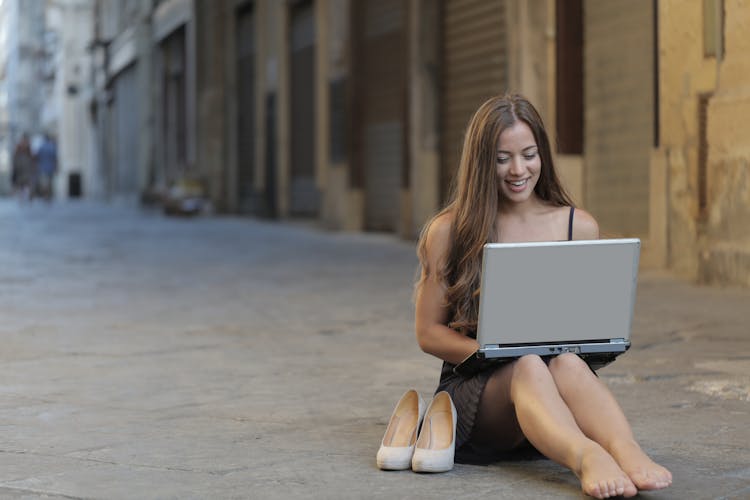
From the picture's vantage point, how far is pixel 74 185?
168 ft

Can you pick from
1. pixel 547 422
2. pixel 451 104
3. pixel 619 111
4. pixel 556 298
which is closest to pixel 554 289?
pixel 556 298

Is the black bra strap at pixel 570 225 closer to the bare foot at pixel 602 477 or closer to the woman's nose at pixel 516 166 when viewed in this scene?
the woman's nose at pixel 516 166

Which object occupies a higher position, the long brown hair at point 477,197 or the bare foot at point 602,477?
the long brown hair at point 477,197

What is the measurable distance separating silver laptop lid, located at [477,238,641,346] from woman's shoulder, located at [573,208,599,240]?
0.41 m

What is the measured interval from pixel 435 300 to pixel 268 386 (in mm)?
1536

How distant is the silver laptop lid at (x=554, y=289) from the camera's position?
3092 mm

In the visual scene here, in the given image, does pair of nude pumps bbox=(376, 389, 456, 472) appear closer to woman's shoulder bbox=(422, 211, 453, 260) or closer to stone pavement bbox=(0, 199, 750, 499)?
stone pavement bbox=(0, 199, 750, 499)

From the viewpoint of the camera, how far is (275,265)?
1146 cm

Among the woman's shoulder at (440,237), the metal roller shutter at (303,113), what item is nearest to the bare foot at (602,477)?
the woman's shoulder at (440,237)

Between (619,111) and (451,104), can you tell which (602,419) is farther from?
(451,104)

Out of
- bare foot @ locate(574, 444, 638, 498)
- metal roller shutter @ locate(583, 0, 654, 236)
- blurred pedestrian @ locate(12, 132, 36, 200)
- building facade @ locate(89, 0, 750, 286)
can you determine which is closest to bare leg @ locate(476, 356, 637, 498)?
bare foot @ locate(574, 444, 638, 498)

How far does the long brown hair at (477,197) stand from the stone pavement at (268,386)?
47cm

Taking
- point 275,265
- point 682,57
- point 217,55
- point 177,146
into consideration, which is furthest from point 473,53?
point 177,146

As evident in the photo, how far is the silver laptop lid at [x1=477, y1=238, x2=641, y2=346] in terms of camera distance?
122 inches
